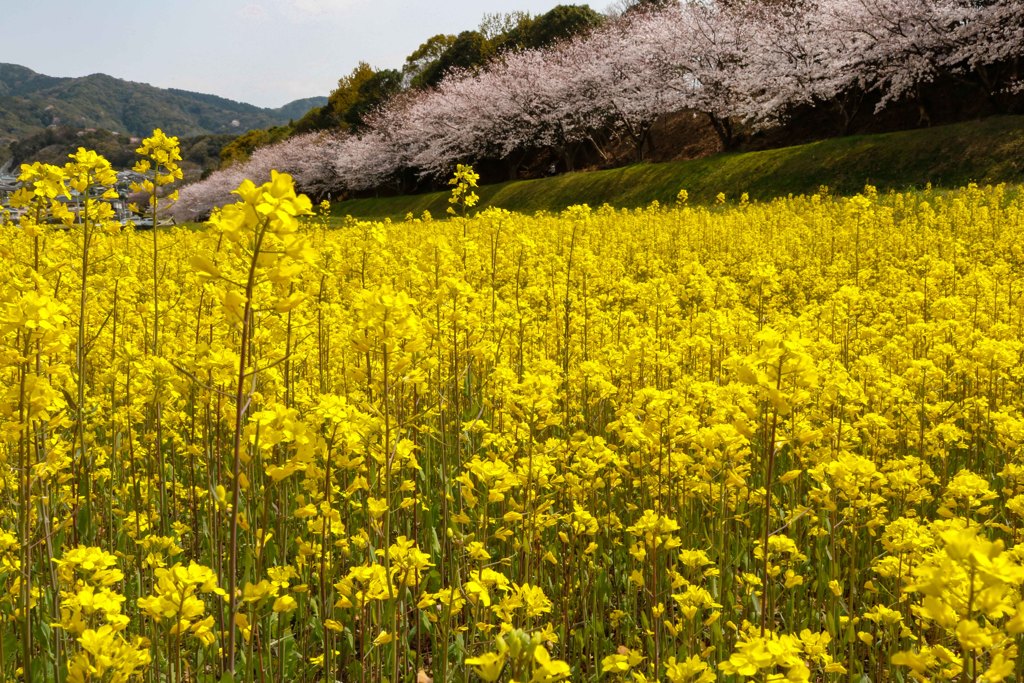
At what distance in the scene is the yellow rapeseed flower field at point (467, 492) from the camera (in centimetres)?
188

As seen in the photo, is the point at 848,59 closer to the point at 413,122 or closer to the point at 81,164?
the point at 413,122

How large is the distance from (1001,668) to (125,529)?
322cm

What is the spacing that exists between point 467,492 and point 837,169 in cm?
2052

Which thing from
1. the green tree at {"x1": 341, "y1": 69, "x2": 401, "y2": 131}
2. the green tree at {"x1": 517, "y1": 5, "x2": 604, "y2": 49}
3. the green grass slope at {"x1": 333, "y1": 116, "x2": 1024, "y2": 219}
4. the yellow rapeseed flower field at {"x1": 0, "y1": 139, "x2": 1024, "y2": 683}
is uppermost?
the green tree at {"x1": 517, "y1": 5, "x2": 604, "y2": 49}

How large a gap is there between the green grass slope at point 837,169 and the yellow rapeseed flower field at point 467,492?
14.3 metres

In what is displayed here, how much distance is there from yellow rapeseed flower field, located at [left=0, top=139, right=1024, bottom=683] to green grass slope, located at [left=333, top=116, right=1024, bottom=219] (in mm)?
14286

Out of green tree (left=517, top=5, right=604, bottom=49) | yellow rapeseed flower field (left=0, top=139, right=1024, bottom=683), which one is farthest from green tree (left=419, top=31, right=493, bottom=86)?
yellow rapeseed flower field (left=0, top=139, right=1024, bottom=683)

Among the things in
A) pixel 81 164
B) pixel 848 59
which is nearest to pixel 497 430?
pixel 81 164

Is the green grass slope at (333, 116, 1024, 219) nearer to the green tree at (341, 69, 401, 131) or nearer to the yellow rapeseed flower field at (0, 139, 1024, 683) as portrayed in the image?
the yellow rapeseed flower field at (0, 139, 1024, 683)

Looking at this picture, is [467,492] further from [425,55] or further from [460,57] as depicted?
[425,55]

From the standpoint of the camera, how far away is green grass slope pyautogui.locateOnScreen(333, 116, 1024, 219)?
60.0 feet

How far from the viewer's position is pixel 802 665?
5.57ft

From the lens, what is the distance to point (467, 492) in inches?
110

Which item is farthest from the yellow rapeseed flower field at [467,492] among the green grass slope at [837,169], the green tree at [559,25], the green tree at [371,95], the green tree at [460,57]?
the green tree at [371,95]
